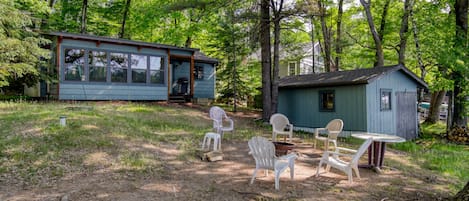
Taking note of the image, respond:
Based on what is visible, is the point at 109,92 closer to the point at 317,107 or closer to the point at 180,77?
the point at 180,77

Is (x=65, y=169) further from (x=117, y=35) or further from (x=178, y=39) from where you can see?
(x=117, y=35)

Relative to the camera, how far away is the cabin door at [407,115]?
37.0 feet

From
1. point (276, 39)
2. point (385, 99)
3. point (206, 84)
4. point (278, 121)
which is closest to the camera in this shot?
point (278, 121)

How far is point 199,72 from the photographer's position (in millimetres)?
16734

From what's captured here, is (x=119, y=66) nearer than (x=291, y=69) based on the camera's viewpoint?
Yes

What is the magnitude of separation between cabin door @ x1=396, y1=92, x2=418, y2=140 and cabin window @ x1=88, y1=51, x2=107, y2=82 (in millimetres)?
11971

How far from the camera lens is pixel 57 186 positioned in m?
4.20

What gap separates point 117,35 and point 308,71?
53.8 feet

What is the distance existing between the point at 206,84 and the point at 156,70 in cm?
373

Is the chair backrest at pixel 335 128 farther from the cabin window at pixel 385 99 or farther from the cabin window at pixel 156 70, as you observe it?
the cabin window at pixel 156 70

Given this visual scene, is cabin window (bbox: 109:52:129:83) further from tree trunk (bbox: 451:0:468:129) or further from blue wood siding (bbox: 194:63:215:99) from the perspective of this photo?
tree trunk (bbox: 451:0:468:129)

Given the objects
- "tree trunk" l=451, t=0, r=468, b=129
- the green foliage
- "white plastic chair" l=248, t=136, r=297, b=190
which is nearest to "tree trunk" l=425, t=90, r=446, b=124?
"tree trunk" l=451, t=0, r=468, b=129

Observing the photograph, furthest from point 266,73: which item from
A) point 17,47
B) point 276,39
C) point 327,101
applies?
point 17,47

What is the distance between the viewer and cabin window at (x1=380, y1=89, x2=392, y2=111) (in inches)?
421
